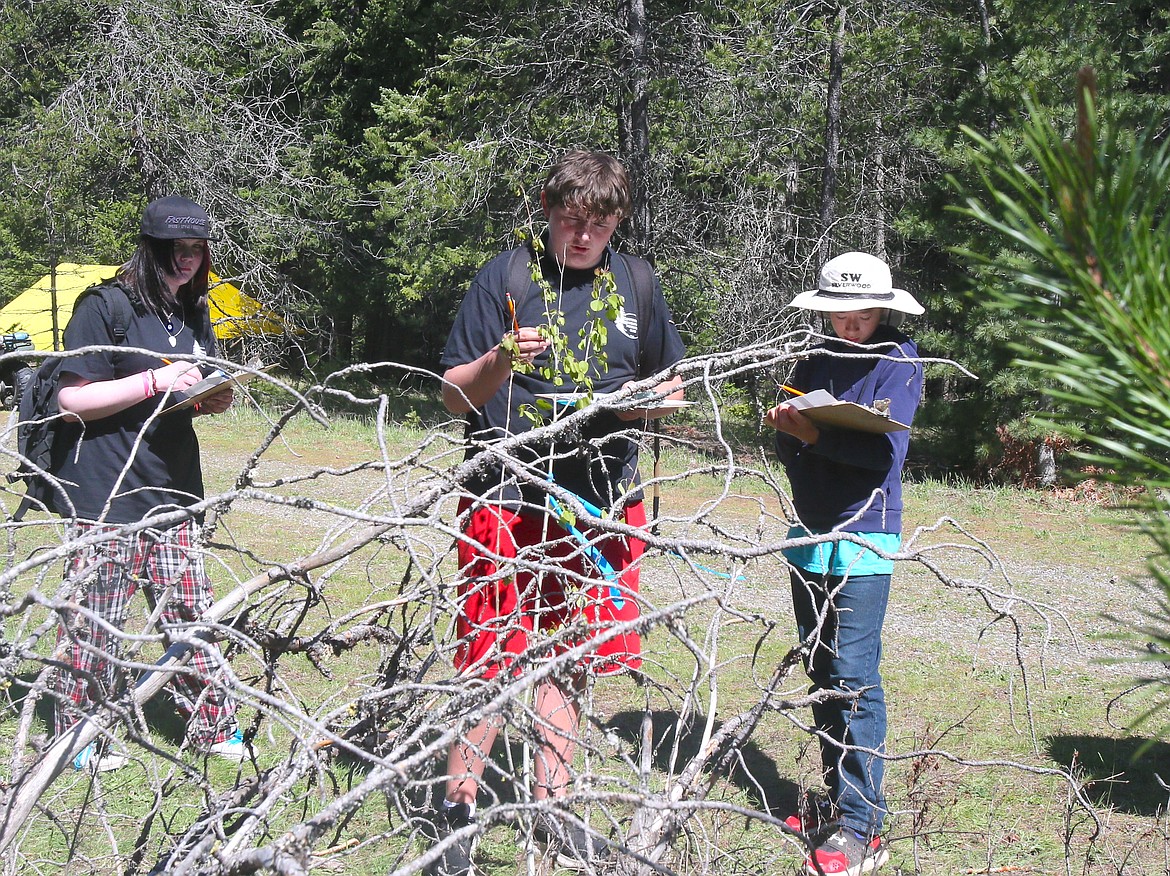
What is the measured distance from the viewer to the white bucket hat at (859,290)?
11.4 ft

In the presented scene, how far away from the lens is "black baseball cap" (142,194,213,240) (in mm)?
3789

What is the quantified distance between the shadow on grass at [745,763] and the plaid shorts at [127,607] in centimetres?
160

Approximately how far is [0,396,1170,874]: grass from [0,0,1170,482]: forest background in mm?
4694

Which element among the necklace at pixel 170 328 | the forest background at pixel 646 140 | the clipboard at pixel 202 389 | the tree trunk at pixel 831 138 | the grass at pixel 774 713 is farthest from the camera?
the tree trunk at pixel 831 138

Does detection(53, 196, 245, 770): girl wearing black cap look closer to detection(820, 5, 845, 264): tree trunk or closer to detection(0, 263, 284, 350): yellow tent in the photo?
detection(820, 5, 845, 264): tree trunk

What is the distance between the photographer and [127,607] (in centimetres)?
290

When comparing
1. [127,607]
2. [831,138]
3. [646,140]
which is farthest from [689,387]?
[831,138]

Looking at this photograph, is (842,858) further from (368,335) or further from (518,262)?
(368,335)

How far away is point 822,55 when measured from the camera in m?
15.2

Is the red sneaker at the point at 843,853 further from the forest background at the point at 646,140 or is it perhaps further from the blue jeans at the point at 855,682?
the forest background at the point at 646,140

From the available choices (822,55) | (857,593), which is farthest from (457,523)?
(822,55)

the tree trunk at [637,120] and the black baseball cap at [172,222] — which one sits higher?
the tree trunk at [637,120]

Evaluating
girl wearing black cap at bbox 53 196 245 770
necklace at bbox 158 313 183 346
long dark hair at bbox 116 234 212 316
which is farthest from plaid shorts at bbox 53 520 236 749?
long dark hair at bbox 116 234 212 316

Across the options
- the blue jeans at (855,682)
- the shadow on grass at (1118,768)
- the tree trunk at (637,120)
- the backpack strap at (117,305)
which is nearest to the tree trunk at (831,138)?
the tree trunk at (637,120)
